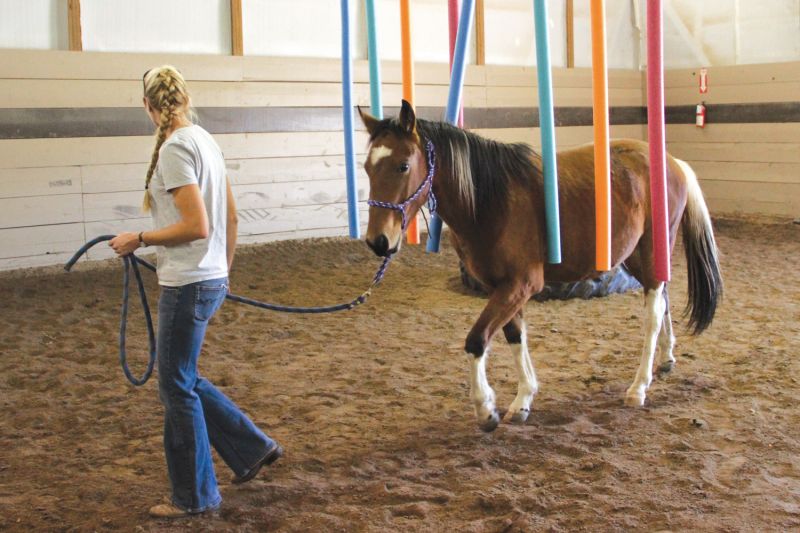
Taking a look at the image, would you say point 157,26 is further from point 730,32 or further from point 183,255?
point 730,32

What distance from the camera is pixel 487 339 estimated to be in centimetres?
317

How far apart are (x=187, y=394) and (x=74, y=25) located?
4882mm

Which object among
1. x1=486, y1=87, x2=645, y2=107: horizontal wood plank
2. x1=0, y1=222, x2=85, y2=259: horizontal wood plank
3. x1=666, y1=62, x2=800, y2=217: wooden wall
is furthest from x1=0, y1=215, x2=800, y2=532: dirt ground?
x1=486, y1=87, x2=645, y2=107: horizontal wood plank

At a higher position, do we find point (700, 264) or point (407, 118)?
point (407, 118)

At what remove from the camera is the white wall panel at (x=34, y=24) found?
6188 millimetres

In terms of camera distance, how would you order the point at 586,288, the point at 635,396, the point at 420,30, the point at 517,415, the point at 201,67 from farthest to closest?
the point at 420,30, the point at 201,67, the point at 586,288, the point at 635,396, the point at 517,415

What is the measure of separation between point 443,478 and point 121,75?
4.98 m

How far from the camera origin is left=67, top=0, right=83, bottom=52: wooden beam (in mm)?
6416

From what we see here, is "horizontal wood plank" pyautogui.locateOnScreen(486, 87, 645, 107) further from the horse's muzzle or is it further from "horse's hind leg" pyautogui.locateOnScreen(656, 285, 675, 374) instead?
the horse's muzzle

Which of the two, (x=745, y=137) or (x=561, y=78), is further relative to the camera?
(x=561, y=78)

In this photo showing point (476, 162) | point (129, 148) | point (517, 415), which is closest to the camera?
point (476, 162)

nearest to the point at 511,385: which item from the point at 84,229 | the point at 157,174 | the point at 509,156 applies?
the point at 509,156

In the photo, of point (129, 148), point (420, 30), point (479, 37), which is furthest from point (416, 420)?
point (479, 37)

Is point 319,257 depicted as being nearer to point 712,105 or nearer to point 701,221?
point 701,221
